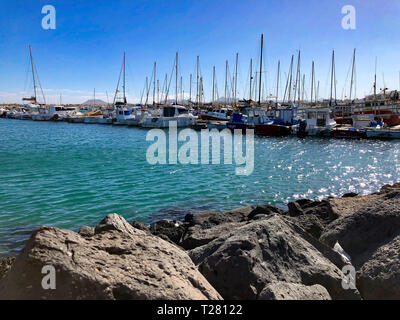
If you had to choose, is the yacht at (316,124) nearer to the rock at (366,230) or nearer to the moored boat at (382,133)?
the moored boat at (382,133)

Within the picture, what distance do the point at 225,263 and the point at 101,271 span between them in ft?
6.39

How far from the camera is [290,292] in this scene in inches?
164

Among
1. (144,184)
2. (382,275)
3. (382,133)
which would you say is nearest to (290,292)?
(382,275)

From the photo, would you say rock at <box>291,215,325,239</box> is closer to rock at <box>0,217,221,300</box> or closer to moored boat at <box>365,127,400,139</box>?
rock at <box>0,217,221,300</box>

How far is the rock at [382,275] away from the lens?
4.92 metres

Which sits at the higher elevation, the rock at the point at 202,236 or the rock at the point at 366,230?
the rock at the point at 366,230

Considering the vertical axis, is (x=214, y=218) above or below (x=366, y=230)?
below

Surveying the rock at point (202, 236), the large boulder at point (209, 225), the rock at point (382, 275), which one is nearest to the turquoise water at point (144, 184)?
the large boulder at point (209, 225)

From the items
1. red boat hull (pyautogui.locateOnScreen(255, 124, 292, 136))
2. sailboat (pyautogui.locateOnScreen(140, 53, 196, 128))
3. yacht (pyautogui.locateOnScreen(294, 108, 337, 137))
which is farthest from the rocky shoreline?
sailboat (pyautogui.locateOnScreen(140, 53, 196, 128))

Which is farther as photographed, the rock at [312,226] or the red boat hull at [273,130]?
the red boat hull at [273,130]

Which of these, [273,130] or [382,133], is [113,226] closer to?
[273,130]

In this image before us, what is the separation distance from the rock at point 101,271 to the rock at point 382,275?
2744mm
